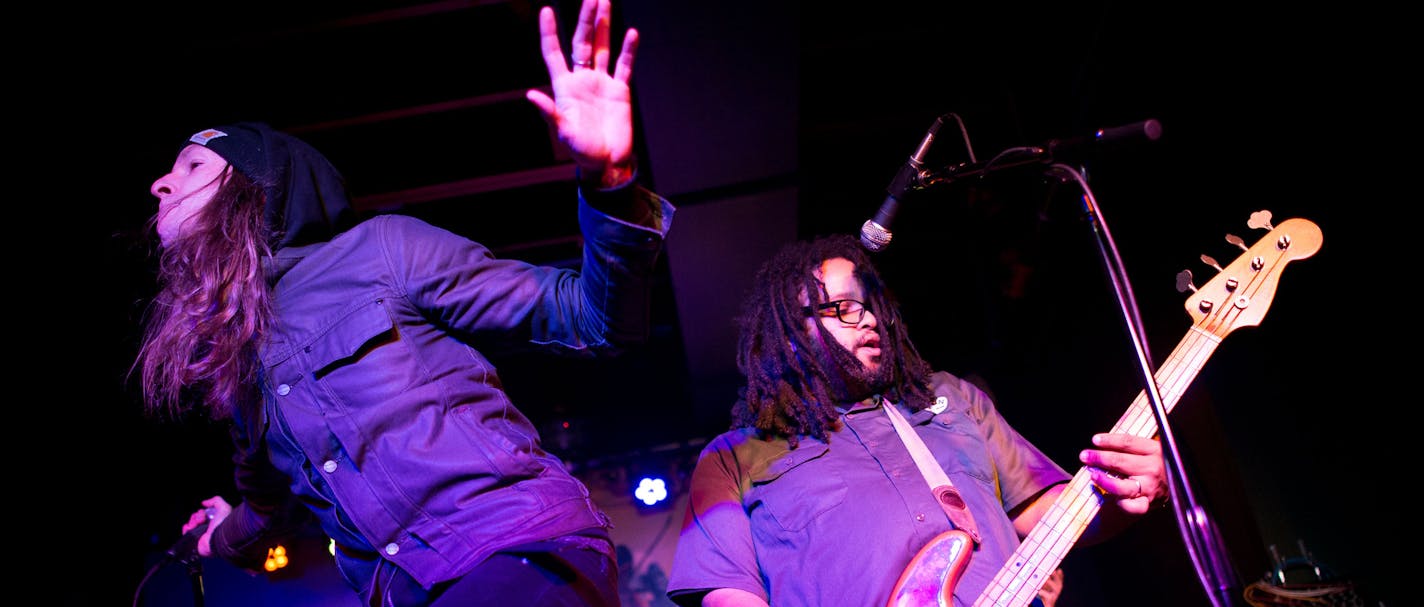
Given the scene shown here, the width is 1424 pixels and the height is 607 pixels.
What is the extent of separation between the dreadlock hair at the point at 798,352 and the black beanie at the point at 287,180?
1671 millimetres

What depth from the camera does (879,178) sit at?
17.1 ft

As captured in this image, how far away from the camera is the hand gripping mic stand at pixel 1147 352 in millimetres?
1291

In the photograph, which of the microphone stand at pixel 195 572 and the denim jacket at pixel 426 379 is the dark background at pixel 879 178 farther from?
the microphone stand at pixel 195 572

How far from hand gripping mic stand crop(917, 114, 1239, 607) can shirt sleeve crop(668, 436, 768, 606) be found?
1374 mm

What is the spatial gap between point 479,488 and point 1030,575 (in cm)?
162

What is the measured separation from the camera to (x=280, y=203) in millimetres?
1803

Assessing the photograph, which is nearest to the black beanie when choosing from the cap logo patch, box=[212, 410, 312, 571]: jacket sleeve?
the cap logo patch

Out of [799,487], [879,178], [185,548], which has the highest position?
[879,178]

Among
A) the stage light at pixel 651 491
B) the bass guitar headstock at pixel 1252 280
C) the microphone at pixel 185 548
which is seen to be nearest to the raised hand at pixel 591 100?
the bass guitar headstock at pixel 1252 280

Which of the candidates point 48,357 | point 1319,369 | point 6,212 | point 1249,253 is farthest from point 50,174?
point 1319,369

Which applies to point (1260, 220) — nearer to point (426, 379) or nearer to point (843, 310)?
point (843, 310)

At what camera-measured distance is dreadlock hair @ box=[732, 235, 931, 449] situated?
273 cm

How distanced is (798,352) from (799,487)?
0.62 m

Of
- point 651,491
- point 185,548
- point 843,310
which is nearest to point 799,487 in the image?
point 843,310
